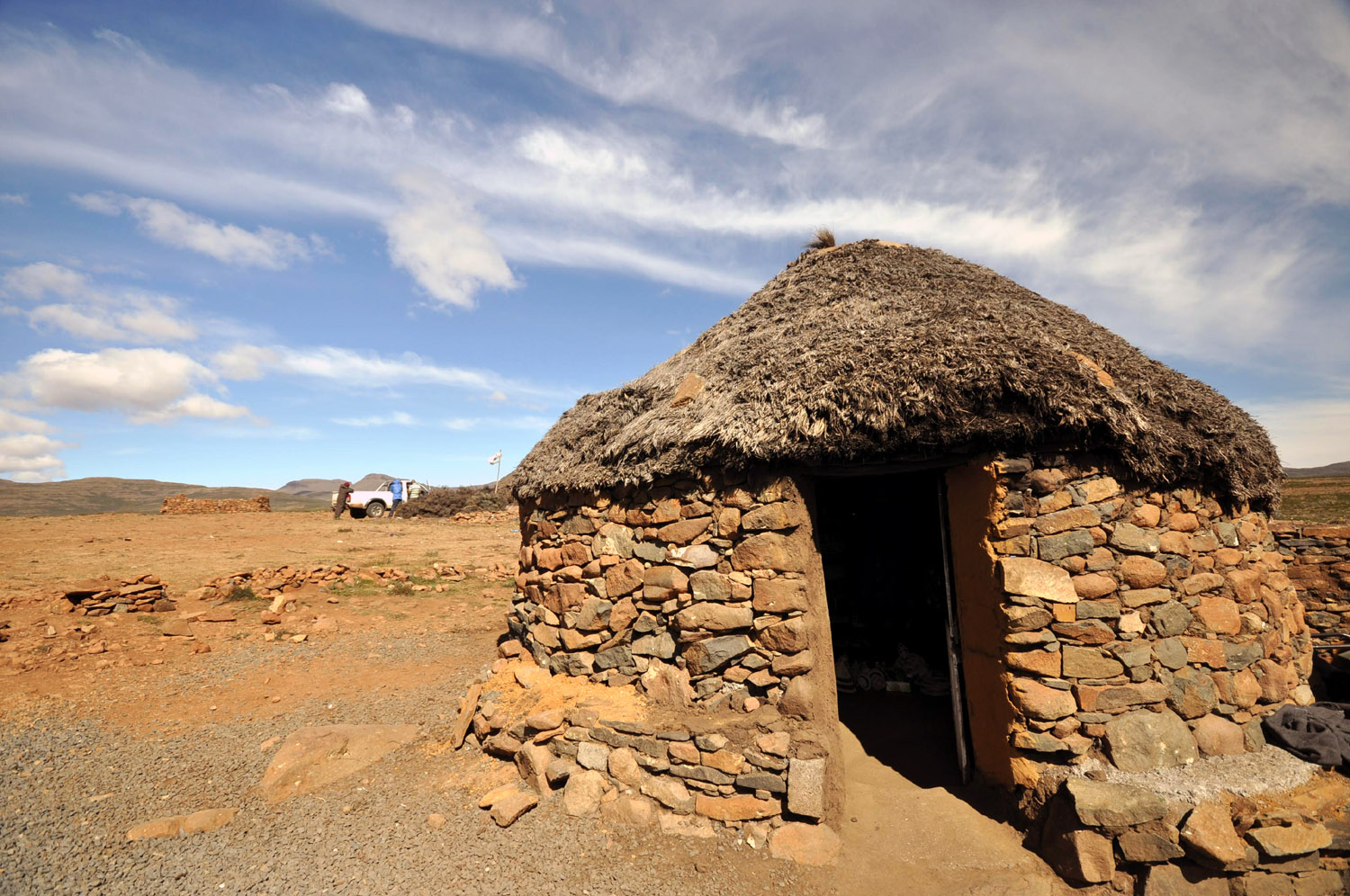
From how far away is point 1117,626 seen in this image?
13.8 feet

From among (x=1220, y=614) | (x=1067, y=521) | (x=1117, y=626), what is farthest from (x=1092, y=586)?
(x=1220, y=614)

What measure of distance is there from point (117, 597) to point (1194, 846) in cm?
1306

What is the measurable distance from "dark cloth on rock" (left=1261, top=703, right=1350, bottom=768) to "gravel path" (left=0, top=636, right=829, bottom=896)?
3.65 m

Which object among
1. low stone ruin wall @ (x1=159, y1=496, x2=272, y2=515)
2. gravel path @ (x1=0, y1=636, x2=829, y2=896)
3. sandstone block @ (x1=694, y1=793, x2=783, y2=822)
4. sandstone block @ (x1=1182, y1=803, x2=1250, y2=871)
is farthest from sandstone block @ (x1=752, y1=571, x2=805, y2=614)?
low stone ruin wall @ (x1=159, y1=496, x2=272, y2=515)

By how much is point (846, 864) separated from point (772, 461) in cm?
278

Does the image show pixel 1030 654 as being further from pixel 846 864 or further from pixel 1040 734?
pixel 846 864

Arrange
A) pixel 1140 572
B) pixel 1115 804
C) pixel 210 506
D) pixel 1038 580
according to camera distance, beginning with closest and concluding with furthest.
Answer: pixel 1115 804
pixel 1038 580
pixel 1140 572
pixel 210 506

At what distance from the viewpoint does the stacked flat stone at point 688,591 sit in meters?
4.61

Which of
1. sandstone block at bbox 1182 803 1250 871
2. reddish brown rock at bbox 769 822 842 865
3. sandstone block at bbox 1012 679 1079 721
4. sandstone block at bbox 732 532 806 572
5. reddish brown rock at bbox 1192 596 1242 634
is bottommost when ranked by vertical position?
reddish brown rock at bbox 769 822 842 865

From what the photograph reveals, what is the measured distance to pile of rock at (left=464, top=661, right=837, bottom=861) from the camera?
4172 mm

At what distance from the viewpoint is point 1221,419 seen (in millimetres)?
4914

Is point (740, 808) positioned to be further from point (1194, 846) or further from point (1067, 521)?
point (1067, 521)

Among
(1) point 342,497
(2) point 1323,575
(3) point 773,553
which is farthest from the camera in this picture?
(1) point 342,497

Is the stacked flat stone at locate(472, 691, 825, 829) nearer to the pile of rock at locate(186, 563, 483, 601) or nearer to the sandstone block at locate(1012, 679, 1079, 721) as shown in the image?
the sandstone block at locate(1012, 679, 1079, 721)
